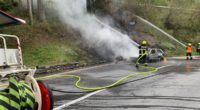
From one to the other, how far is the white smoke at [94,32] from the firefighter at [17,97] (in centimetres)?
1991

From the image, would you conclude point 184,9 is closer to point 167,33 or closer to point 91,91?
point 167,33

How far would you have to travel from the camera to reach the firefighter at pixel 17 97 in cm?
636

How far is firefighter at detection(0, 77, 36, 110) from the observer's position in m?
6.36

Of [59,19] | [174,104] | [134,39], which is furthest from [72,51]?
[174,104]

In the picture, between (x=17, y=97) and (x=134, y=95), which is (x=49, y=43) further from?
(x=17, y=97)

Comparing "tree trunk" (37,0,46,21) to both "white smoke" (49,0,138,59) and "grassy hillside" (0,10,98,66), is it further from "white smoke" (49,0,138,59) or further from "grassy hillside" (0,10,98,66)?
"white smoke" (49,0,138,59)

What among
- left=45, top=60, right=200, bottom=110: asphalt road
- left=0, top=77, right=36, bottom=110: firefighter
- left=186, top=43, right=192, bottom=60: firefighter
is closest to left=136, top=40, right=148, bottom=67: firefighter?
left=45, top=60, right=200, bottom=110: asphalt road

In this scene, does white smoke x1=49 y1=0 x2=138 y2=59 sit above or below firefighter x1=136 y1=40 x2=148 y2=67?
above

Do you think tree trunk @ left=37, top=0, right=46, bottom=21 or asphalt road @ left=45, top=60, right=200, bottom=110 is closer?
asphalt road @ left=45, top=60, right=200, bottom=110

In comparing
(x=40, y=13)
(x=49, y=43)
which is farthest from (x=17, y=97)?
(x=40, y=13)

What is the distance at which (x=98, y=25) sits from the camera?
31.2m

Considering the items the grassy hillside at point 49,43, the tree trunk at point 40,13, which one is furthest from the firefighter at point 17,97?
the tree trunk at point 40,13

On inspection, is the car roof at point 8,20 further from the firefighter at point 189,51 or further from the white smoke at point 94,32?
the firefighter at point 189,51

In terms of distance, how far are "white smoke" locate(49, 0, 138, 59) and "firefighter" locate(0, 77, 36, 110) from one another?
19.9 metres
